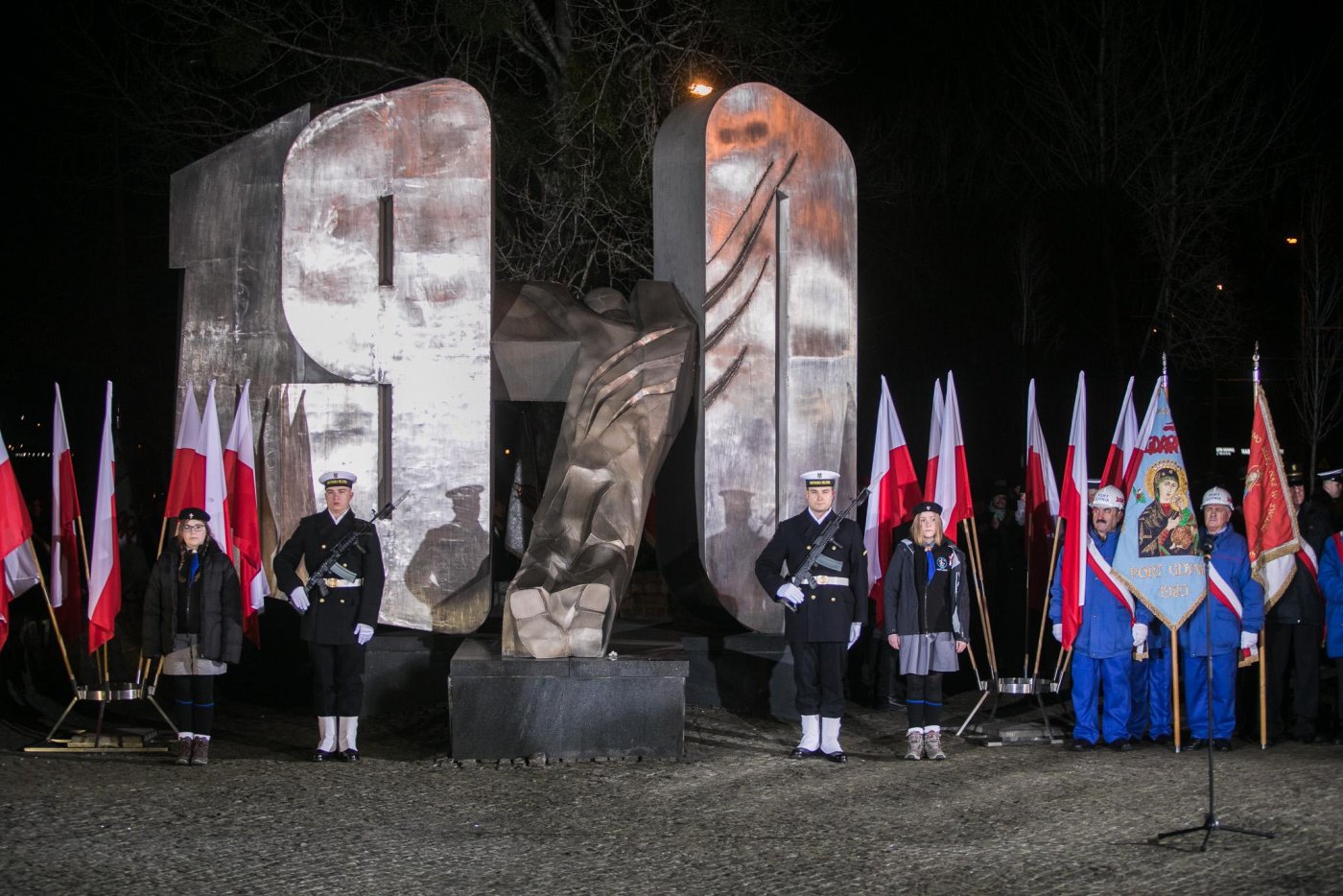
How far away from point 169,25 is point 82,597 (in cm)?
969

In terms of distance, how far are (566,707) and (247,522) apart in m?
2.85

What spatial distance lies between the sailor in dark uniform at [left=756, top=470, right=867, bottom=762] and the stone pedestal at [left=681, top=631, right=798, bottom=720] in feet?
4.96

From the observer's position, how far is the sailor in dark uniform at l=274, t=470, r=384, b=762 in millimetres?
9555

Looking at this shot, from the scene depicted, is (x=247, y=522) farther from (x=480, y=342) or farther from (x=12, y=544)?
(x=480, y=342)

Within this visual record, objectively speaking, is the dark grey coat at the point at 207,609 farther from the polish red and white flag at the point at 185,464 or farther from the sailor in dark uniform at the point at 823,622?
the sailor in dark uniform at the point at 823,622

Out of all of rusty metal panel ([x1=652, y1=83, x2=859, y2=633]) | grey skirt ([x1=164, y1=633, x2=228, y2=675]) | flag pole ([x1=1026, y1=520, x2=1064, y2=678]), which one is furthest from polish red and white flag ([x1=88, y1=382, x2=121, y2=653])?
flag pole ([x1=1026, y1=520, x2=1064, y2=678])

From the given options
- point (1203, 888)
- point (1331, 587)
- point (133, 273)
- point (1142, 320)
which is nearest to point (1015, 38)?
point (1142, 320)

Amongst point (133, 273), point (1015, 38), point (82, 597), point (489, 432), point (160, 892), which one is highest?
point (1015, 38)

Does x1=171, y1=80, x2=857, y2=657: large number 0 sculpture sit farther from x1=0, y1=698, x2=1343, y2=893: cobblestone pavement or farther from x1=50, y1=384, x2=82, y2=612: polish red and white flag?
x1=0, y1=698, x2=1343, y2=893: cobblestone pavement

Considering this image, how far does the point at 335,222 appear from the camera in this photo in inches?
432

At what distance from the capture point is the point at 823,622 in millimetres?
9664

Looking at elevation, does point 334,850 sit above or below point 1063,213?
below

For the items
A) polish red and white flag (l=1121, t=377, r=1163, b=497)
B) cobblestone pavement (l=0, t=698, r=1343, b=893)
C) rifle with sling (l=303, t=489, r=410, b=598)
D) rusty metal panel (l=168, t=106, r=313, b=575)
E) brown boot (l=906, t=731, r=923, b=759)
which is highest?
rusty metal panel (l=168, t=106, r=313, b=575)

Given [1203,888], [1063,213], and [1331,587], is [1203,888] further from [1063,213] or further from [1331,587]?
[1063,213]
